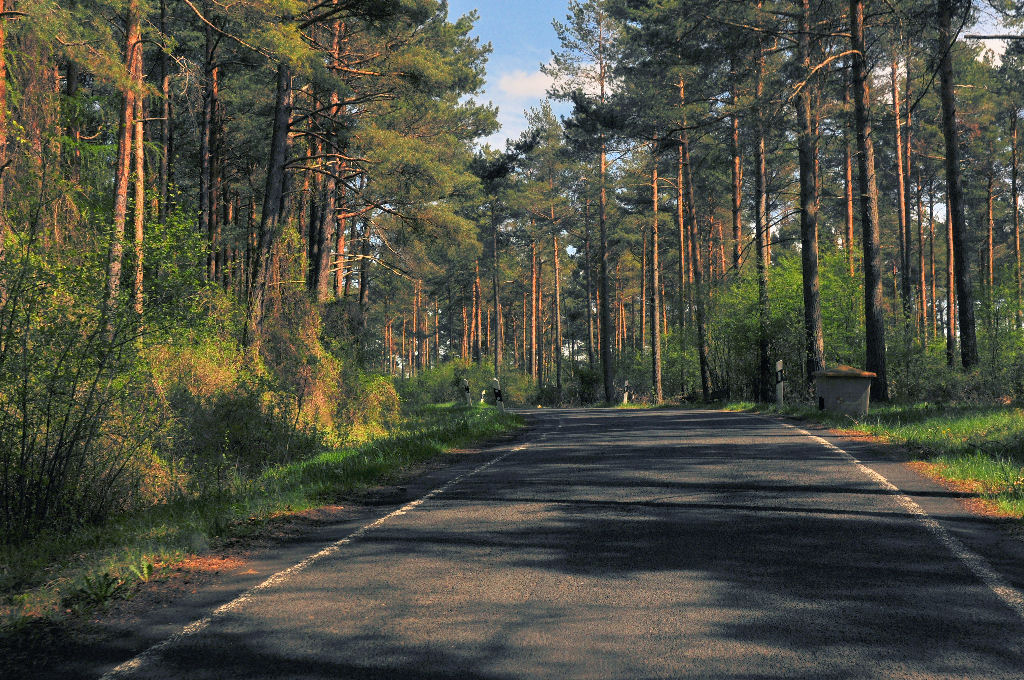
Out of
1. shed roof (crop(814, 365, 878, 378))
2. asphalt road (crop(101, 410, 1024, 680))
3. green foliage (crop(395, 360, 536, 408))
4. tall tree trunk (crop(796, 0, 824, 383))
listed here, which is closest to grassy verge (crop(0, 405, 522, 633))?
asphalt road (crop(101, 410, 1024, 680))

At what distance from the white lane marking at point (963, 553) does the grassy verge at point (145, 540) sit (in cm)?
598

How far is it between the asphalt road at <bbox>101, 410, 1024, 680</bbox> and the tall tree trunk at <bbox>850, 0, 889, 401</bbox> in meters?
12.8

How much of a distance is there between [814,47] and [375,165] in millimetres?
13410

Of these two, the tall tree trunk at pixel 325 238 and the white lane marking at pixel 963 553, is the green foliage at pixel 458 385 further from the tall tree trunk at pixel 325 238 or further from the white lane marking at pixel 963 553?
the white lane marking at pixel 963 553

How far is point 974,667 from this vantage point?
3.81 metres

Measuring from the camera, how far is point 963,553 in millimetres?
6117

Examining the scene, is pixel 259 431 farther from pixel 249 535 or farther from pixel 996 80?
pixel 996 80

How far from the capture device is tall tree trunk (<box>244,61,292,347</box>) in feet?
55.8

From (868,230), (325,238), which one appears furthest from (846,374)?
(325,238)

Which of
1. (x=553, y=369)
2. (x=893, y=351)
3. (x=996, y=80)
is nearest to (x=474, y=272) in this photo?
(x=553, y=369)

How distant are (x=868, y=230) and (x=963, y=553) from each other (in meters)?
17.8

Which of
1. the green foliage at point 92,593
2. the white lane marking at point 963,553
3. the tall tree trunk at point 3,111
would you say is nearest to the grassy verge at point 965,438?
the white lane marking at point 963,553

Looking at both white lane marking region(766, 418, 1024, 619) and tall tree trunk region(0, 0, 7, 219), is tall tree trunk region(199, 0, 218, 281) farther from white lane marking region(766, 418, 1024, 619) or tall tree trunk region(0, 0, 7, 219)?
white lane marking region(766, 418, 1024, 619)

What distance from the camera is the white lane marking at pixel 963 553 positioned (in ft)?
16.4
